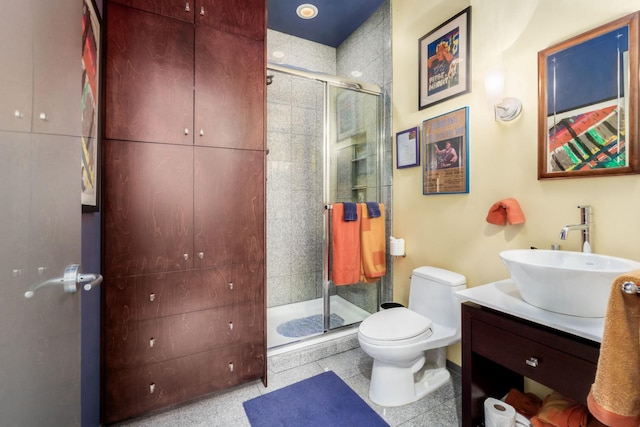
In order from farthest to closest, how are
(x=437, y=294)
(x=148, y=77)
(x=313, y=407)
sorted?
1. (x=437, y=294)
2. (x=313, y=407)
3. (x=148, y=77)

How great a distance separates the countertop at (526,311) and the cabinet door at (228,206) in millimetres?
1228

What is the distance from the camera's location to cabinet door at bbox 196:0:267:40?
1.68 metres

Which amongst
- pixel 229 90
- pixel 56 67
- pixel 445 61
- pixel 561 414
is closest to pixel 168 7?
pixel 229 90

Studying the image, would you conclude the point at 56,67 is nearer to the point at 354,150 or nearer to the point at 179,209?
the point at 179,209

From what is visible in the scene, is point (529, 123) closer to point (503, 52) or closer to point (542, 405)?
point (503, 52)

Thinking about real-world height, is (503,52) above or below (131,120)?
above

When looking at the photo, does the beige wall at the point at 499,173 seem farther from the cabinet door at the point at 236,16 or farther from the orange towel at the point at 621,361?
the cabinet door at the point at 236,16

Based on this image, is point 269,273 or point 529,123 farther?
point 269,273

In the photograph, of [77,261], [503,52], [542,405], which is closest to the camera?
[77,261]

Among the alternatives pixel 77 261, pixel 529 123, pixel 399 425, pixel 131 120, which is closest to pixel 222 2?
pixel 131 120

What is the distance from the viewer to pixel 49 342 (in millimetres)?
629

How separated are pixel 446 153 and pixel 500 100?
443 mm

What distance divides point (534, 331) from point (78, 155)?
168cm

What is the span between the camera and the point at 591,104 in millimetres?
1287
